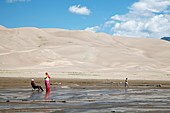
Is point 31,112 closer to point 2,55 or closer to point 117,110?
point 117,110

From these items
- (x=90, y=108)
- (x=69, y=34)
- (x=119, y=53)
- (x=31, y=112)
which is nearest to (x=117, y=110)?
(x=90, y=108)

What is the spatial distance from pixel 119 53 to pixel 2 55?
36507 millimetres

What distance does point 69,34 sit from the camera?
6166 inches

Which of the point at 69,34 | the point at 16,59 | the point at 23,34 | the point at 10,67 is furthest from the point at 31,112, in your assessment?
the point at 69,34

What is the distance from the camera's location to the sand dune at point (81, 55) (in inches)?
3113

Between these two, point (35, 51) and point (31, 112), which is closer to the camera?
point (31, 112)

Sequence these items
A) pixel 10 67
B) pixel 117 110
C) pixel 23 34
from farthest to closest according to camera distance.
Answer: pixel 23 34, pixel 10 67, pixel 117 110

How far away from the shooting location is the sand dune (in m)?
79.1

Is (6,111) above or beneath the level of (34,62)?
beneath

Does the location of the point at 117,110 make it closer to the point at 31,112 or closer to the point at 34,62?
the point at 31,112

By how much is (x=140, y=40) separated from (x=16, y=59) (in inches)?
3380

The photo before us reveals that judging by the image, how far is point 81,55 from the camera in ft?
337

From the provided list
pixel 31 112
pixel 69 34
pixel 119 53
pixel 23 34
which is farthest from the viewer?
pixel 69 34

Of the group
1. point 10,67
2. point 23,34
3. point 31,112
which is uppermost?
point 23,34
